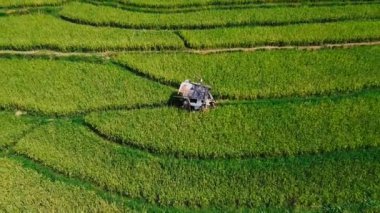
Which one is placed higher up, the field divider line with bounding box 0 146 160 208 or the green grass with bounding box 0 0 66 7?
the green grass with bounding box 0 0 66 7

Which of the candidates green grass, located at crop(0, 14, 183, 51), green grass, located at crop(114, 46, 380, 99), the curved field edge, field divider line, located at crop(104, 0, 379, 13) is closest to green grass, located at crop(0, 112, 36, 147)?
the curved field edge

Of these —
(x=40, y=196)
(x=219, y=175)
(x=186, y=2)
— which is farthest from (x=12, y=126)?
(x=186, y=2)

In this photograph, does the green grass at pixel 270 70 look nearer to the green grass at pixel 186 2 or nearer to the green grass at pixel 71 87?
the green grass at pixel 71 87

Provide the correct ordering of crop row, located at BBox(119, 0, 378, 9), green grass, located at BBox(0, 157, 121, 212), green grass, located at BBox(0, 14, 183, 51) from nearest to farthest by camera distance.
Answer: green grass, located at BBox(0, 157, 121, 212)
green grass, located at BBox(0, 14, 183, 51)
crop row, located at BBox(119, 0, 378, 9)

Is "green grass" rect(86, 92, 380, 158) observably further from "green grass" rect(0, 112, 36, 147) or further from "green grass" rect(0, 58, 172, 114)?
"green grass" rect(0, 112, 36, 147)

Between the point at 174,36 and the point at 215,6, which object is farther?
the point at 215,6

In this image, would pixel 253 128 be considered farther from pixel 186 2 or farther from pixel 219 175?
pixel 186 2

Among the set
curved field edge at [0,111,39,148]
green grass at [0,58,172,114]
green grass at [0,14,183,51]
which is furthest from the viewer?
green grass at [0,14,183,51]
